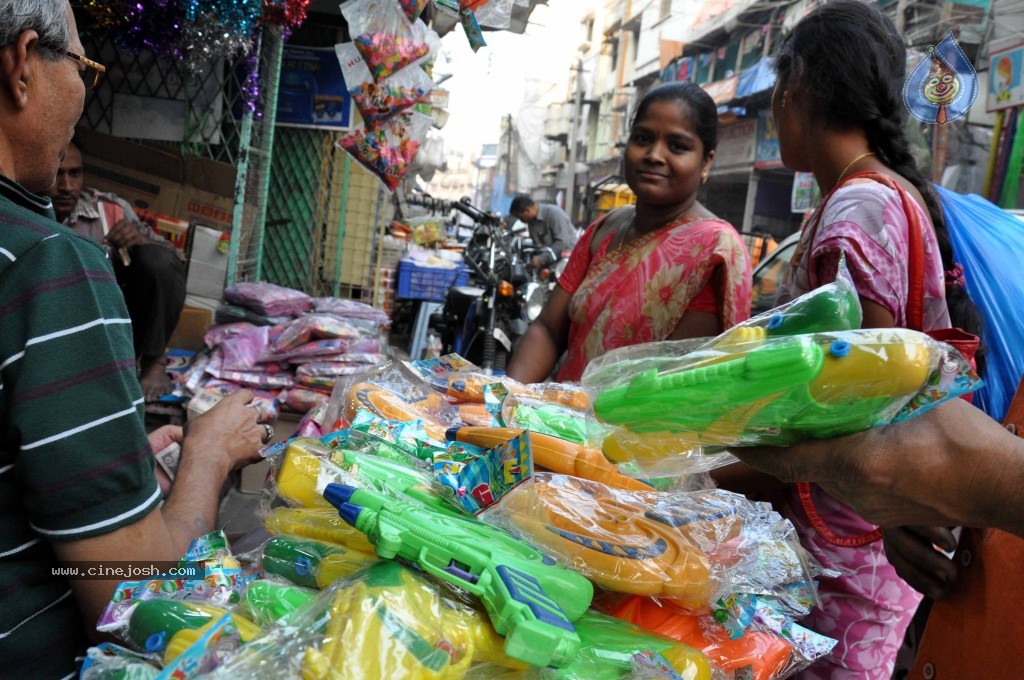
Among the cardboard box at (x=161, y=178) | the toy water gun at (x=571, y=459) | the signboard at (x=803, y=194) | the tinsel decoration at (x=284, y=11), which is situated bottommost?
the toy water gun at (x=571, y=459)

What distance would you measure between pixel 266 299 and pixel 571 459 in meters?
3.62

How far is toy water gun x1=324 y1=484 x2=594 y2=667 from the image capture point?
64 cm

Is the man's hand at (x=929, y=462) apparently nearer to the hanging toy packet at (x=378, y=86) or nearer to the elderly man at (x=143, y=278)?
the hanging toy packet at (x=378, y=86)

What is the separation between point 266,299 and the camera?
4301 millimetres

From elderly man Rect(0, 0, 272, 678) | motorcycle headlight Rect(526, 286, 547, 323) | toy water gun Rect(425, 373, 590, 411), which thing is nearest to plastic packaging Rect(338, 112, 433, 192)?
motorcycle headlight Rect(526, 286, 547, 323)

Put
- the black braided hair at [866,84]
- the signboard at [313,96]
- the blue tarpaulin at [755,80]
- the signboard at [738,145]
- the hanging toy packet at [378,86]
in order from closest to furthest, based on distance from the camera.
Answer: the black braided hair at [866,84] → the hanging toy packet at [378,86] → the signboard at [313,96] → the blue tarpaulin at [755,80] → the signboard at [738,145]

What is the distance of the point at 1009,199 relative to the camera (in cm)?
881

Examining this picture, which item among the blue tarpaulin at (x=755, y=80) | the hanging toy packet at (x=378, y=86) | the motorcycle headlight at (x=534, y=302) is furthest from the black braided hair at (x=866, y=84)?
the blue tarpaulin at (x=755, y=80)

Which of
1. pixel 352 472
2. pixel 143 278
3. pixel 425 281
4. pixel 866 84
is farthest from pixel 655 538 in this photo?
pixel 425 281

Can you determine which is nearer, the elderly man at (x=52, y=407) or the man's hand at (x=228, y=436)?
the elderly man at (x=52, y=407)

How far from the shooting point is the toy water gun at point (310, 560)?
2.61ft

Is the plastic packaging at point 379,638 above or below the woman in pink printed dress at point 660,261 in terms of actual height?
below

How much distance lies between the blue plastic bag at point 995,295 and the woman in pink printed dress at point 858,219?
0.13 feet

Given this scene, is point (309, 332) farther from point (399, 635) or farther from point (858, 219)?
point (399, 635)
